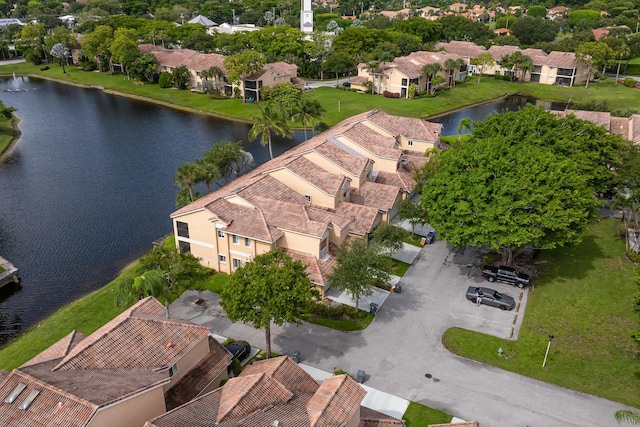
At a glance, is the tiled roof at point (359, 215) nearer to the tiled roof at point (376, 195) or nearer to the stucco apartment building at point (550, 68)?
the tiled roof at point (376, 195)

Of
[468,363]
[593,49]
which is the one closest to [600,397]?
[468,363]

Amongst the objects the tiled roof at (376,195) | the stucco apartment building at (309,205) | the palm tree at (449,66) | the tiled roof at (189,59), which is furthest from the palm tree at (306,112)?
the palm tree at (449,66)

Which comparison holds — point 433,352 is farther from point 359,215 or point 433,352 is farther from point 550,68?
point 550,68

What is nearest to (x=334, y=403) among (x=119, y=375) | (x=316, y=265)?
(x=119, y=375)

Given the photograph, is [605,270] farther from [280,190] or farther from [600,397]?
[280,190]

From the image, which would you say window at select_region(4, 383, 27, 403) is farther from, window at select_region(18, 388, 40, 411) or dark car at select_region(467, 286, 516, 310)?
dark car at select_region(467, 286, 516, 310)

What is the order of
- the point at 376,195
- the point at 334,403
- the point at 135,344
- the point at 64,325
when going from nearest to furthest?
the point at 334,403 → the point at 135,344 → the point at 64,325 → the point at 376,195
